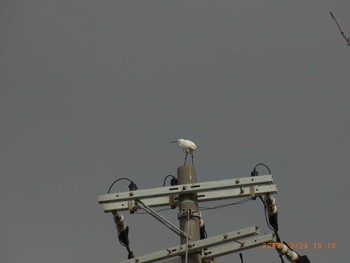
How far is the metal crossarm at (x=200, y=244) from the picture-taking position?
15336mm

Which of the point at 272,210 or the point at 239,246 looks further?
the point at 272,210

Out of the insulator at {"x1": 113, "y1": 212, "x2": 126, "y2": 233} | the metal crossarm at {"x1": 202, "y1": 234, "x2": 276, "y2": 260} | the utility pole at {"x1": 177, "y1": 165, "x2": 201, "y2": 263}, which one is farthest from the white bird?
the metal crossarm at {"x1": 202, "y1": 234, "x2": 276, "y2": 260}

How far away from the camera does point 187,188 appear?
621 inches

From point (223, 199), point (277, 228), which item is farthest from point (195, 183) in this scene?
point (277, 228)

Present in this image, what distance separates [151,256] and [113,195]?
121 centimetres

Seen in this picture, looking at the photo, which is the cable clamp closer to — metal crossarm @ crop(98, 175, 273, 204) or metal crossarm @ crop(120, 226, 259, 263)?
metal crossarm @ crop(98, 175, 273, 204)

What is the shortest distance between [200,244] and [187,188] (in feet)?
3.29

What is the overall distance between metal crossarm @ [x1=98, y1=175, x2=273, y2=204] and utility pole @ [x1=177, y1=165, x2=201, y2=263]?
16cm

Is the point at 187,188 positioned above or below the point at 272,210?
above

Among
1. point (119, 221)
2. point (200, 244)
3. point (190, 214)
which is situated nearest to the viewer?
point (200, 244)

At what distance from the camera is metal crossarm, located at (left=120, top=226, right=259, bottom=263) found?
50.3 feet

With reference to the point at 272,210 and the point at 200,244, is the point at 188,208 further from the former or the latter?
the point at 272,210

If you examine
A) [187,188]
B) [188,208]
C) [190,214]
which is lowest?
[190,214]

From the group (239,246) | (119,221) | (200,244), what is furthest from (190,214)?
(119,221)
